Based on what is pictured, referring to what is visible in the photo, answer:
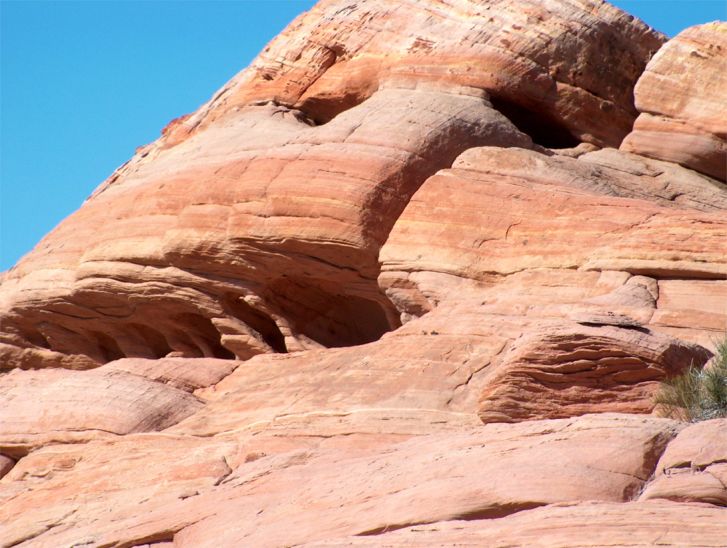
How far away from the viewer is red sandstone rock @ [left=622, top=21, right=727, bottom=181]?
1969 cm

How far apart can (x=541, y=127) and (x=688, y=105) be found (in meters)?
2.09

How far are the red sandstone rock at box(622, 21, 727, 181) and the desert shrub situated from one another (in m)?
7.36

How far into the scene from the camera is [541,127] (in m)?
20.5

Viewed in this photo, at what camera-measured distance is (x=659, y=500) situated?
31.9ft

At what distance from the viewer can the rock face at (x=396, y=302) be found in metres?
10.7

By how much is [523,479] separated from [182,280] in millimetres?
9612

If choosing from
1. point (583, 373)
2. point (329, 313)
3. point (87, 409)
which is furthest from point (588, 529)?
point (329, 313)

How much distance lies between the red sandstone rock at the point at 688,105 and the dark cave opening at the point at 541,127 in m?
0.88

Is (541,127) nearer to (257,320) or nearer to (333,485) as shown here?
(257,320)

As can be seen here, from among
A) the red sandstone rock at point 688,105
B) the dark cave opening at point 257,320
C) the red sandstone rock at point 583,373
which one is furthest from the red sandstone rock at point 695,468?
the red sandstone rock at point 688,105

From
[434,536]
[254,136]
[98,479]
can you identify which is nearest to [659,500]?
[434,536]

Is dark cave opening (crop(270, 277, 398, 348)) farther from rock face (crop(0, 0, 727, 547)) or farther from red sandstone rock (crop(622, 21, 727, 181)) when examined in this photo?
red sandstone rock (crop(622, 21, 727, 181))

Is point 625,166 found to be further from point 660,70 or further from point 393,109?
point 393,109

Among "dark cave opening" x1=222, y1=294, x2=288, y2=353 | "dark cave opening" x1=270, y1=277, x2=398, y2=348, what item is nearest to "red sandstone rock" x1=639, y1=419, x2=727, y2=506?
"dark cave opening" x1=270, y1=277, x2=398, y2=348
